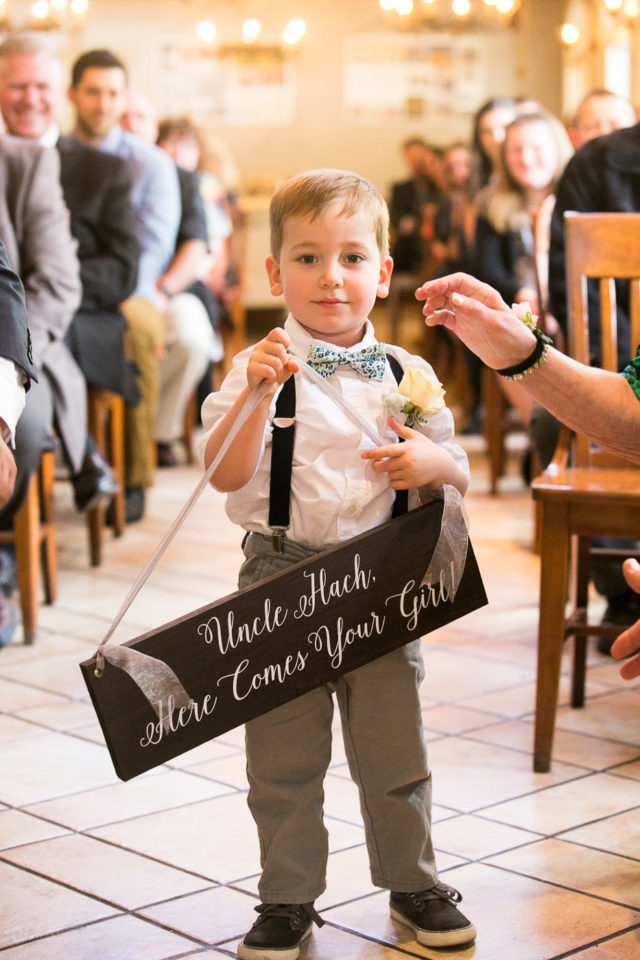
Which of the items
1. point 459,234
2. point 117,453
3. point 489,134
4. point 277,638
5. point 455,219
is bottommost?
point 117,453

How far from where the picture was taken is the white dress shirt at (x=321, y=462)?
1.58 m

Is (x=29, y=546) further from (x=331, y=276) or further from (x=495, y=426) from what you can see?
(x=495, y=426)

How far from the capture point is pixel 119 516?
4.39m

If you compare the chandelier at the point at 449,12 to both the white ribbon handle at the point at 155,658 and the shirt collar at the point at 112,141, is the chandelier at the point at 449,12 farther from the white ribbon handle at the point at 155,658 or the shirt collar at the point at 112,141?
the white ribbon handle at the point at 155,658

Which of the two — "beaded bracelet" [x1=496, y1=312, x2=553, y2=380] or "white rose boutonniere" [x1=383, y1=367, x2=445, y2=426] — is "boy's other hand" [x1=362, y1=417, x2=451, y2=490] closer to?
"white rose boutonniere" [x1=383, y1=367, x2=445, y2=426]

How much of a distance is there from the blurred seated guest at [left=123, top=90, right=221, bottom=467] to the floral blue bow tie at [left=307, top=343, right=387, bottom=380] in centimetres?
384

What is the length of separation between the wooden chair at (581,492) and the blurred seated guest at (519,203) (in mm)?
2074

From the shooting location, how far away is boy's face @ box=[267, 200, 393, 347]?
5.07 ft

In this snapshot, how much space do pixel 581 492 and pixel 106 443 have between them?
2410 millimetres

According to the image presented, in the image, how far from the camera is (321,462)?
1581 millimetres

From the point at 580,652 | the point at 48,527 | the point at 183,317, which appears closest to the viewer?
the point at 580,652

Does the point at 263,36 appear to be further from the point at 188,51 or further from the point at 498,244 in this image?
the point at 498,244

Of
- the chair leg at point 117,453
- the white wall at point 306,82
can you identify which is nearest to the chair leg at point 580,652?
the chair leg at point 117,453

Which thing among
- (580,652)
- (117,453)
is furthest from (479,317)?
(117,453)
